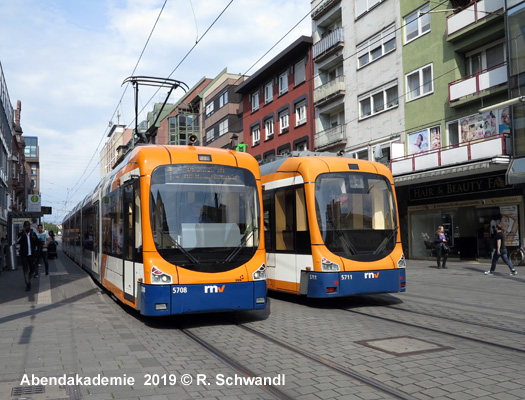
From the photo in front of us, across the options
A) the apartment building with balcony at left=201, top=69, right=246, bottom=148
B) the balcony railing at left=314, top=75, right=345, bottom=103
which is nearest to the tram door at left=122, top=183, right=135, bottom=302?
the balcony railing at left=314, top=75, right=345, bottom=103

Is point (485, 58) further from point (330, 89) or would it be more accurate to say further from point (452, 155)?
point (330, 89)

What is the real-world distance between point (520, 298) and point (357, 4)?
23643mm

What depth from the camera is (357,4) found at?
1196 inches

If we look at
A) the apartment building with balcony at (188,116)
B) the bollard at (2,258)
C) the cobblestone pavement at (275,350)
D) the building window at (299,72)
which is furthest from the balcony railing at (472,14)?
the apartment building with balcony at (188,116)

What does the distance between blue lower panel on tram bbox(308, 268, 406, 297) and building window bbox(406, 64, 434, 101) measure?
1699 centimetres

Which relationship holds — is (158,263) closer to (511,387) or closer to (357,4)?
(511,387)

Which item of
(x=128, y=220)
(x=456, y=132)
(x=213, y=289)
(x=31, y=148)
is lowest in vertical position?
(x=213, y=289)

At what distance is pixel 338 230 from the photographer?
980cm

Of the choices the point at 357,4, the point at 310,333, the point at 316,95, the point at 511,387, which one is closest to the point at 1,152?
the point at 316,95

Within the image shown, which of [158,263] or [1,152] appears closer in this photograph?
[158,263]

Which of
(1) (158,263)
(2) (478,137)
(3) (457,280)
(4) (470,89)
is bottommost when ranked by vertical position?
(3) (457,280)

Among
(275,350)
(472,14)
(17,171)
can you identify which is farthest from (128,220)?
(17,171)

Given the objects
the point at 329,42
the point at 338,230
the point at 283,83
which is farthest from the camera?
the point at 283,83

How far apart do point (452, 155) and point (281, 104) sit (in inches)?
736
